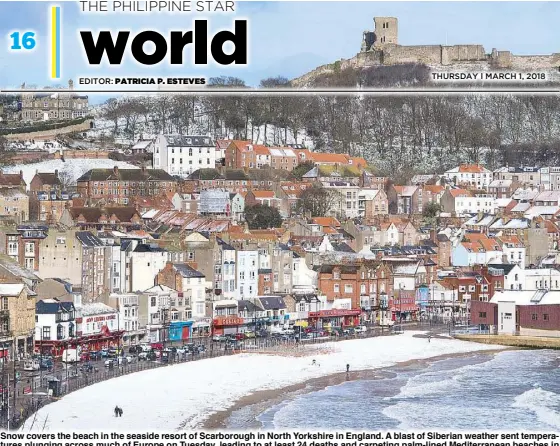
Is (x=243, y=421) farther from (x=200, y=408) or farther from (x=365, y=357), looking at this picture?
(x=365, y=357)

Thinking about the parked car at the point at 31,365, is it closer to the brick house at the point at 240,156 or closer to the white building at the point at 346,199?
the white building at the point at 346,199

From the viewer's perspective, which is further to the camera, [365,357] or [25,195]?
[25,195]

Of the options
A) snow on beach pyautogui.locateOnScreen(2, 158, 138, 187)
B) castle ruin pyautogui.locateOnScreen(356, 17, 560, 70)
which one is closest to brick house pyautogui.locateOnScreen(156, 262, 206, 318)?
snow on beach pyautogui.locateOnScreen(2, 158, 138, 187)

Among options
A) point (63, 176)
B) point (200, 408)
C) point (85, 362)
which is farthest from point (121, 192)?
point (200, 408)

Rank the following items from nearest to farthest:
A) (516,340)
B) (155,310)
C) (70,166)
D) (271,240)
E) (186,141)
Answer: (155,310), (516,340), (271,240), (70,166), (186,141)

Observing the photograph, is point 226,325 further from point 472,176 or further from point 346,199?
point 472,176

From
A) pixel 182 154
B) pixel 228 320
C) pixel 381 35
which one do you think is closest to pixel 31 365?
pixel 228 320

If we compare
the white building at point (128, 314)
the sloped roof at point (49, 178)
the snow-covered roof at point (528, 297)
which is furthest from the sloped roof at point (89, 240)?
the sloped roof at point (49, 178)
